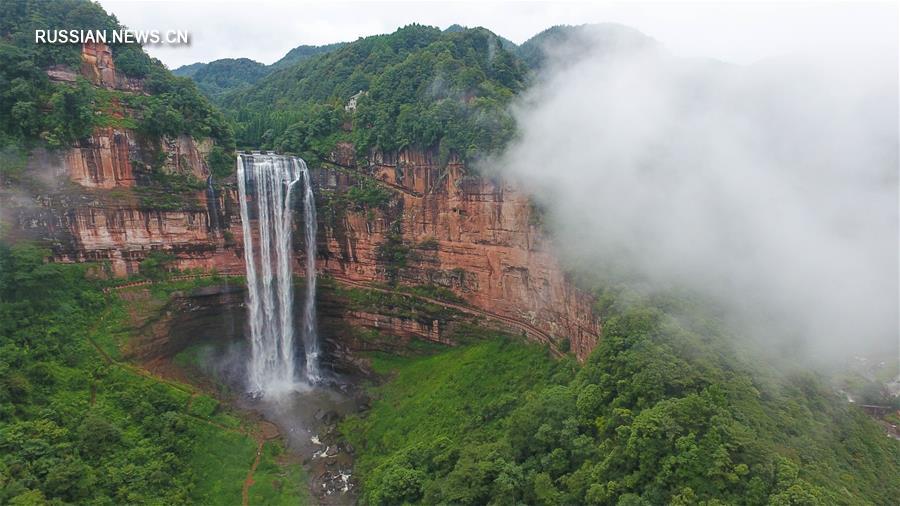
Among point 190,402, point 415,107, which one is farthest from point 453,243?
point 190,402

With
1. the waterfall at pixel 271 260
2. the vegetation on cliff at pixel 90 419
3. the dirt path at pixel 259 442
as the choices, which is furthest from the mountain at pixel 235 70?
the dirt path at pixel 259 442

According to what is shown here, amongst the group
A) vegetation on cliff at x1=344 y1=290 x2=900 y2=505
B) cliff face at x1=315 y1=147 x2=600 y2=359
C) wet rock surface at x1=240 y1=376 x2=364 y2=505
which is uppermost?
cliff face at x1=315 y1=147 x2=600 y2=359

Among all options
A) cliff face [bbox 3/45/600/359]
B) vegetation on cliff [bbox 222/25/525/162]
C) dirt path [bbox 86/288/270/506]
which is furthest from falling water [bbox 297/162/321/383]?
dirt path [bbox 86/288/270/506]

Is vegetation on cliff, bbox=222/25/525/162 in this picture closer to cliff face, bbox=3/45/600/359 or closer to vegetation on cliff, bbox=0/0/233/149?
cliff face, bbox=3/45/600/359

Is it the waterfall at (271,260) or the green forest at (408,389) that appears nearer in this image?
the green forest at (408,389)

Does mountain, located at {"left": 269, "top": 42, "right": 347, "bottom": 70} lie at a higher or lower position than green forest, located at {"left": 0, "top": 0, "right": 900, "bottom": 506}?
higher

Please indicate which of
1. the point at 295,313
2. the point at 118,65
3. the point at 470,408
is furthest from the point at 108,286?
the point at 470,408

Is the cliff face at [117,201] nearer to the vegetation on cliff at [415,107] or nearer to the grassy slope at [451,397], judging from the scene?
the vegetation on cliff at [415,107]
